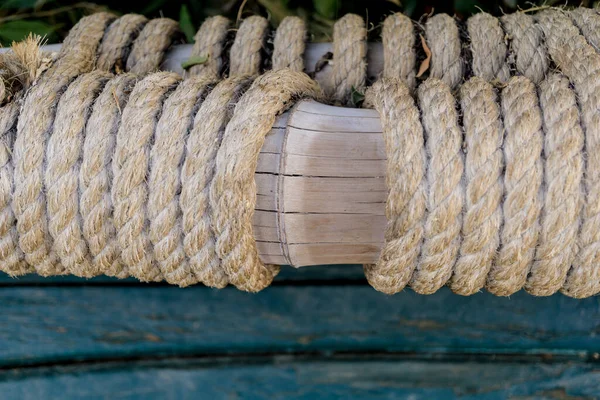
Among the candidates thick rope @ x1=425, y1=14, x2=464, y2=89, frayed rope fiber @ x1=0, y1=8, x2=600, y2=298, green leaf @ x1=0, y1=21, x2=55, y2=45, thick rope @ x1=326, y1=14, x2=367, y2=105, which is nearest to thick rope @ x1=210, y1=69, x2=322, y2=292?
frayed rope fiber @ x1=0, y1=8, x2=600, y2=298

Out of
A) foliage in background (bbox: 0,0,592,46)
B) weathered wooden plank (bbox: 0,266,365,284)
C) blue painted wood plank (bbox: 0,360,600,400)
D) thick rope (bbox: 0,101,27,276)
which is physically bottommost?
blue painted wood plank (bbox: 0,360,600,400)

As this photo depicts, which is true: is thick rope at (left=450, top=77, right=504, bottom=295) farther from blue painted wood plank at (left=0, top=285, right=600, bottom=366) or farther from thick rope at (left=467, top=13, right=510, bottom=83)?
blue painted wood plank at (left=0, top=285, right=600, bottom=366)

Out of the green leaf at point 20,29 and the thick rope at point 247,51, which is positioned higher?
the green leaf at point 20,29

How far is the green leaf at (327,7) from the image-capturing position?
1106 mm

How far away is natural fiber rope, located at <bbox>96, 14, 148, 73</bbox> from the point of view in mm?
848

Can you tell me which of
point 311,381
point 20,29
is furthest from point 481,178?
point 20,29

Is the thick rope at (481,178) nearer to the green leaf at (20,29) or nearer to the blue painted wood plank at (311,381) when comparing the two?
the blue painted wood plank at (311,381)

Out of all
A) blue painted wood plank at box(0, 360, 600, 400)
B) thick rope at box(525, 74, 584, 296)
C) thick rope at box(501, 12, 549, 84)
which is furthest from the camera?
blue painted wood plank at box(0, 360, 600, 400)

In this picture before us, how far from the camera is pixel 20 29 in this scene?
110cm

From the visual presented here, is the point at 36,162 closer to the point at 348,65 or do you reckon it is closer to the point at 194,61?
the point at 194,61

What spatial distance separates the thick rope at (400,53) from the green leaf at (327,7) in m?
0.31

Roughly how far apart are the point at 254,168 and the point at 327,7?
574 millimetres

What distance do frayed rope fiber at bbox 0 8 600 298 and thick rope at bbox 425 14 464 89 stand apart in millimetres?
67

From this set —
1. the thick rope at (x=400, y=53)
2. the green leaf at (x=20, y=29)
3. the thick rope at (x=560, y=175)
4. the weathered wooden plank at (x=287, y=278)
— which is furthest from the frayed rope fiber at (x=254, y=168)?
the green leaf at (x=20, y=29)
